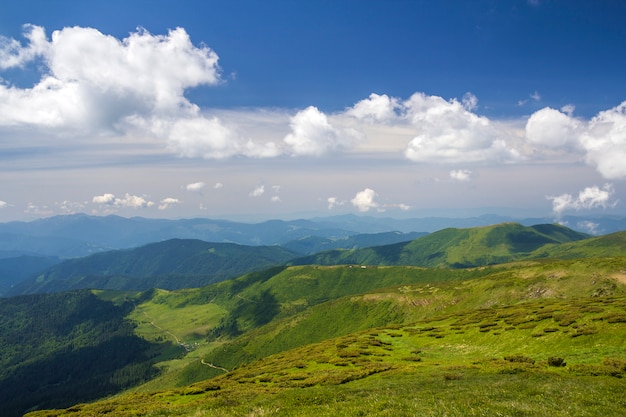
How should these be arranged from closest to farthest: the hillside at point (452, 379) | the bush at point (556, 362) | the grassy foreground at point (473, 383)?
the grassy foreground at point (473, 383)
the hillside at point (452, 379)
the bush at point (556, 362)

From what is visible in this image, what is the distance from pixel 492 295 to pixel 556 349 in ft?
430

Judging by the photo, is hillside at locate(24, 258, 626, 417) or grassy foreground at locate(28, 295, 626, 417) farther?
hillside at locate(24, 258, 626, 417)

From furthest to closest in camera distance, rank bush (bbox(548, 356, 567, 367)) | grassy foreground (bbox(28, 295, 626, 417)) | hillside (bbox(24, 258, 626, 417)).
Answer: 1. bush (bbox(548, 356, 567, 367))
2. hillside (bbox(24, 258, 626, 417))
3. grassy foreground (bbox(28, 295, 626, 417))

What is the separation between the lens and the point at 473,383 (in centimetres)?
3244

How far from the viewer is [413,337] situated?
88125mm

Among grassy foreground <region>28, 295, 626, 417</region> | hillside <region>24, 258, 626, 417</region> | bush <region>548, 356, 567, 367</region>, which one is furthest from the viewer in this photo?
bush <region>548, 356, 567, 367</region>

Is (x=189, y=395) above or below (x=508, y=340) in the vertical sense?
below

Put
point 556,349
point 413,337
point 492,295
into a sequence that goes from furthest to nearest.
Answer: point 492,295
point 413,337
point 556,349

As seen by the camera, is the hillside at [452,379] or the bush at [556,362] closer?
the hillside at [452,379]

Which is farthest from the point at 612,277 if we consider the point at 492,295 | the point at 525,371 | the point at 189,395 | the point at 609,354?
the point at 189,395

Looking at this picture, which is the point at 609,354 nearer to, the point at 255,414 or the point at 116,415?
the point at 255,414

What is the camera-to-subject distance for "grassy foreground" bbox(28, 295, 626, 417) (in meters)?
23.7

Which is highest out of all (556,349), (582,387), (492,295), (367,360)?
(582,387)

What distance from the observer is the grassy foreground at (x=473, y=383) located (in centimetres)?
2370
